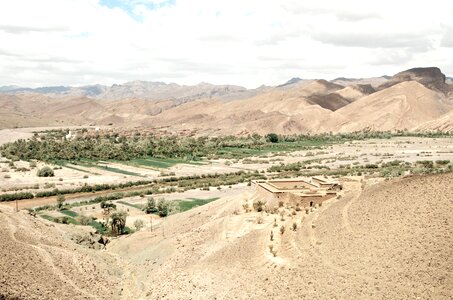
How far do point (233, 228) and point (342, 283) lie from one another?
42.0 ft

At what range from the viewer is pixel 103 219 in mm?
50844

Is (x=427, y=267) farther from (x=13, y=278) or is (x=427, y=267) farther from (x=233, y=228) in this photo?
(x=13, y=278)

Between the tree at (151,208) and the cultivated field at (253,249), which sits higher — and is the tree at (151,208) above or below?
below

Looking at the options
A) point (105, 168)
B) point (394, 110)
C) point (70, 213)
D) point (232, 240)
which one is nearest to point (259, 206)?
point (232, 240)

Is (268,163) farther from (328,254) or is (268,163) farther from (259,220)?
(328,254)

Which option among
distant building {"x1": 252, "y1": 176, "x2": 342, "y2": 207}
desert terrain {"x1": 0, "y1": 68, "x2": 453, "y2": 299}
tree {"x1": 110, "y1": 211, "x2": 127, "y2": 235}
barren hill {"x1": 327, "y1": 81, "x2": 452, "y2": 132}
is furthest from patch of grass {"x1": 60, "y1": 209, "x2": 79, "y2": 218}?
barren hill {"x1": 327, "y1": 81, "x2": 452, "y2": 132}

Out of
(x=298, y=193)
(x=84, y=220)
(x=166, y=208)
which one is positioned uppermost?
(x=298, y=193)

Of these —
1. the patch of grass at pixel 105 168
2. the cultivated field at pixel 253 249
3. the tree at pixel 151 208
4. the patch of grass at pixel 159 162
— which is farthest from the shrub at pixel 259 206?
the patch of grass at pixel 159 162

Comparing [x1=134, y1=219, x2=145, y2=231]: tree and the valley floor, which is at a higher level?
the valley floor

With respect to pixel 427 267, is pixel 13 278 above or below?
below

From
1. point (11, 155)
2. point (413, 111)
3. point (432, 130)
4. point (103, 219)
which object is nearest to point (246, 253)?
point (103, 219)

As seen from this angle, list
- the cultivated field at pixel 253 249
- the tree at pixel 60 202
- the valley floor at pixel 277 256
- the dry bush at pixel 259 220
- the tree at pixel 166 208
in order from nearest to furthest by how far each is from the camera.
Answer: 1. the valley floor at pixel 277 256
2. the cultivated field at pixel 253 249
3. the dry bush at pixel 259 220
4. the tree at pixel 166 208
5. the tree at pixel 60 202

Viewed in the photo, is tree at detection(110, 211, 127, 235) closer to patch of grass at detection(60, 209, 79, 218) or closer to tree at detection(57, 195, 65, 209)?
patch of grass at detection(60, 209, 79, 218)

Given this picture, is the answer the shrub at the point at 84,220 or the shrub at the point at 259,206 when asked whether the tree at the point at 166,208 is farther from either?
the shrub at the point at 259,206
